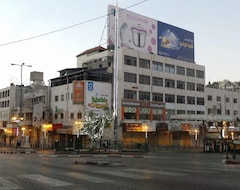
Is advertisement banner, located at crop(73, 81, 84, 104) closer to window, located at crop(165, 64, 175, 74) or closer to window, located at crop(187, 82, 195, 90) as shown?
window, located at crop(165, 64, 175, 74)

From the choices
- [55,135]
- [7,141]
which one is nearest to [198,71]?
[55,135]

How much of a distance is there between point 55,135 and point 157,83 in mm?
22422

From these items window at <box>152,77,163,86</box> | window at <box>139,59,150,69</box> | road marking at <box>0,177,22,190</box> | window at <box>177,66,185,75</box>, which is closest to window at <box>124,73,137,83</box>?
window at <box>139,59,150,69</box>

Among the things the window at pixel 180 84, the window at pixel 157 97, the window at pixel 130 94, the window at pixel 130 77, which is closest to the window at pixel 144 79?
the window at pixel 130 77

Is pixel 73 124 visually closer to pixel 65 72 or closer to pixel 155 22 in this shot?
pixel 65 72

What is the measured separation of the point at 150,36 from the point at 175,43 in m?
7.24

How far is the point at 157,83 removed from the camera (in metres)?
73.9

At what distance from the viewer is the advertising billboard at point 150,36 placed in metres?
71.3

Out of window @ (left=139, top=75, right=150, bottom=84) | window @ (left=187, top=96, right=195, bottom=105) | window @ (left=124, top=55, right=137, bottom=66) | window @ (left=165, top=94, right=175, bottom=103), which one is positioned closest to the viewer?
window @ (left=124, top=55, right=137, bottom=66)

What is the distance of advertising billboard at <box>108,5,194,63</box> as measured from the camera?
71.3 meters

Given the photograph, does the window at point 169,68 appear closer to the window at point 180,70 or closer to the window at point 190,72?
the window at point 180,70

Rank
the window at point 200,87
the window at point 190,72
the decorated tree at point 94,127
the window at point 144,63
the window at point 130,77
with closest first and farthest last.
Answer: the decorated tree at point 94,127
the window at point 130,77
the window at point 144,63
the window at point 190,72
the window at point 200,87

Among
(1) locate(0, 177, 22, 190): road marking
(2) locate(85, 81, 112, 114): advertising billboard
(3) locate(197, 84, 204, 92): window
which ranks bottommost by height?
A: (1) locate(0, 177, 22, 190): road marking

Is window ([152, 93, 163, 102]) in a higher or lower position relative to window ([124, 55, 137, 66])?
lower
